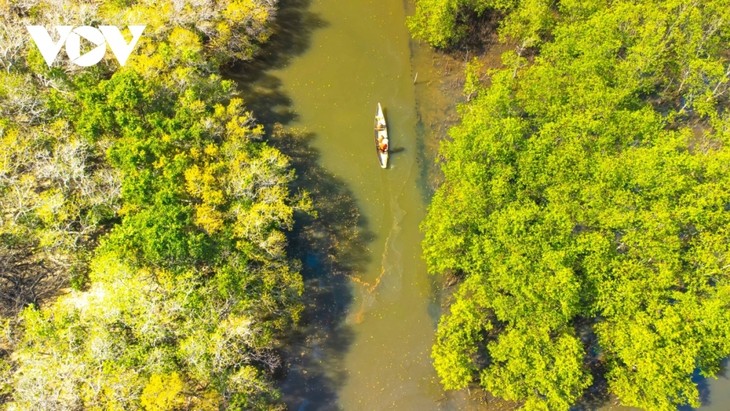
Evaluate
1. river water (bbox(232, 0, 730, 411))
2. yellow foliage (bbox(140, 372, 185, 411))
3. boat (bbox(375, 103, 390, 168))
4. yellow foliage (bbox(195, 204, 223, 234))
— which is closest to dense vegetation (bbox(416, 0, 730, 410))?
river water (bbox(232, 0, 730, 411))

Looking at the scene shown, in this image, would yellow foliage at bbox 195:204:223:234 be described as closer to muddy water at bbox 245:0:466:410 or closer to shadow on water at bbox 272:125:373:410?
shadow on water at bbox 272:125:373:410

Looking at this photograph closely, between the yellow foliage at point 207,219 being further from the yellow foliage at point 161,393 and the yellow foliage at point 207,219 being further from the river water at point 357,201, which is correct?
the yellow foliage at point 161,393

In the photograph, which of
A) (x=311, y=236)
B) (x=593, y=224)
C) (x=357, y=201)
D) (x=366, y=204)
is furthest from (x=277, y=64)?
(x=593, y=224)

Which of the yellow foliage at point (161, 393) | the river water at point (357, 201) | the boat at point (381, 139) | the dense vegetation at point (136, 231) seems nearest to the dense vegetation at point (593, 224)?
the river water at point (357, 201)

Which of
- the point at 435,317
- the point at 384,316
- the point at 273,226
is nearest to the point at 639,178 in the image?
the point at 435,317

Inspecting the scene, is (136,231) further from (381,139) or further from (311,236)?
(381,139)

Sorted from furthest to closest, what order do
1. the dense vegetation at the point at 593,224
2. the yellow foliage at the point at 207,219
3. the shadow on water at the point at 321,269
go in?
the shadow on water at the point at 321,269, the yellow foliage at the point at 207,219, the dense vegetation at the point at 593,224

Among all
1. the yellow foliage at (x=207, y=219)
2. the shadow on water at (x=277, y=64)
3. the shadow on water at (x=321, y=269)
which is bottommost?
the shadow on water at (x=321, y=269)
